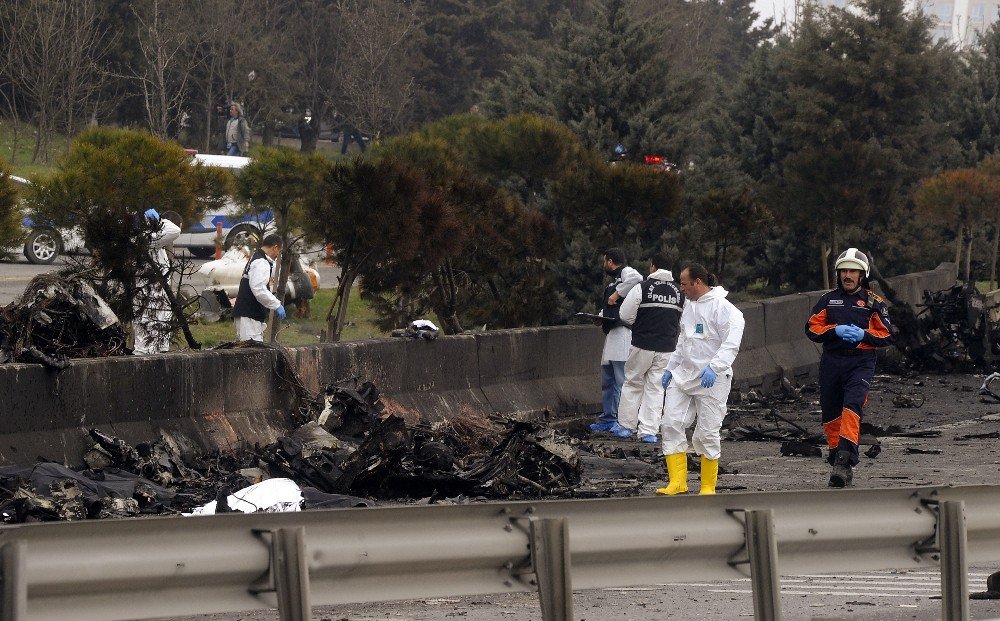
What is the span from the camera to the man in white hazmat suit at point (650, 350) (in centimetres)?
1565

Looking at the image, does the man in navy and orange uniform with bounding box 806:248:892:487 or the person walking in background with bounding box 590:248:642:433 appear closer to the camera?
the man in navy and orange uniform with bounding box 806:248:892:487

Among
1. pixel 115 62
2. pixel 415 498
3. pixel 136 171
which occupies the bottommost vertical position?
pixel 415 498

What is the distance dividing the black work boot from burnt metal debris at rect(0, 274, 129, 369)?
5621 millimetres

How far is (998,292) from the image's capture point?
31781 millimetres

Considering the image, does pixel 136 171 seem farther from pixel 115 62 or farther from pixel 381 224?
pixel 115 62

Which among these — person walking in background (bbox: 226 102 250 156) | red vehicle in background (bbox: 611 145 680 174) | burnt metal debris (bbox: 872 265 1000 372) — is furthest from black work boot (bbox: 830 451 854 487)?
person walking in background (bbox: 226 102 250 156)

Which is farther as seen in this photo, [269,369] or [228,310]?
[228,310]

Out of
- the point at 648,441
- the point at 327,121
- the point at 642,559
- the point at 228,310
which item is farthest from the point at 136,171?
the point at 327,121

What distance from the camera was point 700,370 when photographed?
11.9m

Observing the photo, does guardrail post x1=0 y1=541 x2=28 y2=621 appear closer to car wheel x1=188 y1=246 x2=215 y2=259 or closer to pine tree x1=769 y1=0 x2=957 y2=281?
pine tree x1=769 y1=0 x2=957 y2=281

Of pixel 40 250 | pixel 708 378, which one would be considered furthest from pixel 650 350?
pixel 40 250

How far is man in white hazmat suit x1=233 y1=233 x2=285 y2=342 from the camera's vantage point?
15627mm

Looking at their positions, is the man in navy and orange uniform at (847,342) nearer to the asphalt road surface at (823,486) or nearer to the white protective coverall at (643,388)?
the asphalt road surface at (823,486)

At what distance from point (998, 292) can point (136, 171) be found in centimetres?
1985
